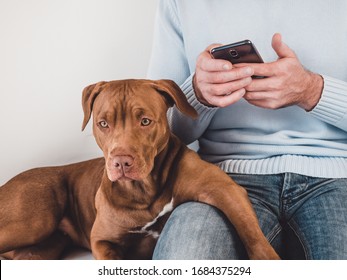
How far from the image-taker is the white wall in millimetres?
2088

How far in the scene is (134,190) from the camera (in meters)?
1.58

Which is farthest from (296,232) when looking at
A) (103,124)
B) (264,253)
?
(103,124)

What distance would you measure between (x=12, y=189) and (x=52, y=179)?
0.14 metres

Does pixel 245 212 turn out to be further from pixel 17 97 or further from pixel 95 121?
pixel 17 97

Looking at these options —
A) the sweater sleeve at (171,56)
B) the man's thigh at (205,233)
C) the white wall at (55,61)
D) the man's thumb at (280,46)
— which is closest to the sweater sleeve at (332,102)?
the man's thumb at (280,46)

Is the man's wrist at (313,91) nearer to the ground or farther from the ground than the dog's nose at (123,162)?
farther from the ground

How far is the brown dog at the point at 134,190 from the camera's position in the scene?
4.60 ft

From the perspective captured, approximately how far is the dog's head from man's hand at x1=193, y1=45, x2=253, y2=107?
0.10 meters

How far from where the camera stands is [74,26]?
82.9 inches

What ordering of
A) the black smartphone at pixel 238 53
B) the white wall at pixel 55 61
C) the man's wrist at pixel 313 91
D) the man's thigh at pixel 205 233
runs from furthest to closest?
the white wall at pixel 55 61 < the man's wrist at pixel 313 91 < the black smartphone at pixel 238 53 < the man's thigh at pixel 205 233

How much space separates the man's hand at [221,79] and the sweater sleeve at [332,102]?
0.22 metres

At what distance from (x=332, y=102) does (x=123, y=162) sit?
0.59 m

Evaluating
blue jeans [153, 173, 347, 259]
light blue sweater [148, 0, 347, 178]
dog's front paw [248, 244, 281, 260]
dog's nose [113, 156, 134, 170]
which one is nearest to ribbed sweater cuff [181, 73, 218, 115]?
light blue sweater [148, 0, 347, 178]

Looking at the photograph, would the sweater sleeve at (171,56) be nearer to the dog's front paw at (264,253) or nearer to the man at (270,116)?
the man at (270,116)
